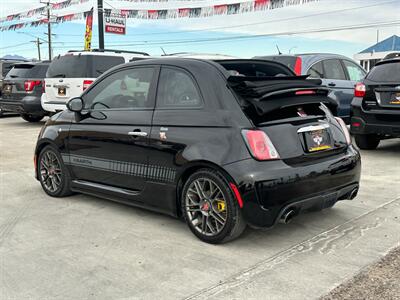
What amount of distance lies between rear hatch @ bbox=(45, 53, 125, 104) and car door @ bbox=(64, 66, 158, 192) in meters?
5.85

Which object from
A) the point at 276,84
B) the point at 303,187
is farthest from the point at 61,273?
the point at 276,84

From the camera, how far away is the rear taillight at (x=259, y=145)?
12.0ft

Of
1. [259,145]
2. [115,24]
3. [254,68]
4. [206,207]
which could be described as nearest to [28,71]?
[115,24]

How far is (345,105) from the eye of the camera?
386 inches

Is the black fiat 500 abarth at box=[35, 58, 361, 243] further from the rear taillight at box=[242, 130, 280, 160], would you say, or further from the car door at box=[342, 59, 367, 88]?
the car door at box=[342, 59, 367, 88]

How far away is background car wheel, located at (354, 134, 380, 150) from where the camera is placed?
27.6ft

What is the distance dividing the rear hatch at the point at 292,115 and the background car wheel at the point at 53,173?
246cm

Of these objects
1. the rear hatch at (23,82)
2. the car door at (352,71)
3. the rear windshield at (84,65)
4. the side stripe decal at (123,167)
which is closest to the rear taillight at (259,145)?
the side stripe decal at (123,167)

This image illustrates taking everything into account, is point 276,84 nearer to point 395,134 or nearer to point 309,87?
point 309,87

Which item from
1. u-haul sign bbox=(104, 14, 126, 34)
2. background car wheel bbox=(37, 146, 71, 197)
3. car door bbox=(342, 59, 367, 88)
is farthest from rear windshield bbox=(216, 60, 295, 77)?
u-haul sign bbox=(104, 14, 126, 34)

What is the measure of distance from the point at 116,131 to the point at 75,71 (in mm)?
6888

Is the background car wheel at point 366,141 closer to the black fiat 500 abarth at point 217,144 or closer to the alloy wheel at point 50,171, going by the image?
the black fiat 500 abarth at point 217,144

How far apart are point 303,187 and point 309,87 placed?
3.29 feet

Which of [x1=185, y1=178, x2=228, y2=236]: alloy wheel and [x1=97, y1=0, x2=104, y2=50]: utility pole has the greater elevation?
[x1=97, y1=0, x2=104, y2=50]: utility pole
